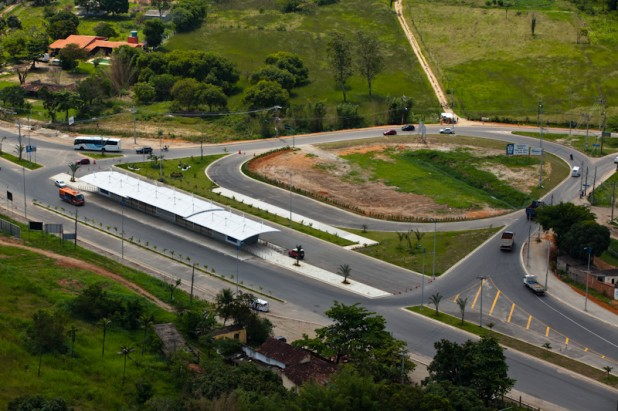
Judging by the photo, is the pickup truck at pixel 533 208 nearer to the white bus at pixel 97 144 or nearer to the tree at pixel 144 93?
the white bus at pixel 97 144

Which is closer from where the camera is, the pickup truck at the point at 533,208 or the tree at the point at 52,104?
the pickup truck at the point at 533,208

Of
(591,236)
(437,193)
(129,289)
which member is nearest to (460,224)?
(437,193)

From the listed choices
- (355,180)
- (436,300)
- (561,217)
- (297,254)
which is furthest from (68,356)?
(355,180)

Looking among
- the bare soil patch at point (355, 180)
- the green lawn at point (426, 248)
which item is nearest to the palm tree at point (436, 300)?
the green lawn at point (426, 248)

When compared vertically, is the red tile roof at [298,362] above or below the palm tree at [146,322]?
below

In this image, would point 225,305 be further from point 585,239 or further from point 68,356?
point 585,239
